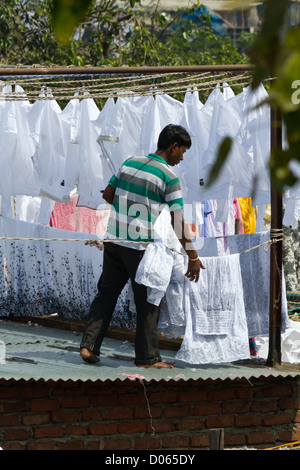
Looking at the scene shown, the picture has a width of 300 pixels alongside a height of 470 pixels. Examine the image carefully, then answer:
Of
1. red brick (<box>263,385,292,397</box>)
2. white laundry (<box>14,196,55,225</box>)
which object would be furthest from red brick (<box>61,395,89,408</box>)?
white laundry (<box>14,196,55,225</box>)

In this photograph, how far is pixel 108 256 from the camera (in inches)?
212

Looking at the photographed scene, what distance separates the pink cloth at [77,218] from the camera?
25.3 ft

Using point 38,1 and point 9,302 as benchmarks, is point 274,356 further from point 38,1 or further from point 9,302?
point 38,1

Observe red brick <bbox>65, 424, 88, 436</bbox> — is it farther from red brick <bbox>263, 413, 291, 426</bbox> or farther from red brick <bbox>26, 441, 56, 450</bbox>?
red brick <bbox>263, 413, 291, 426</bbox>

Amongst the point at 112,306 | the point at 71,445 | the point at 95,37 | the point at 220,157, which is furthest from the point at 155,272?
the point at 95,37

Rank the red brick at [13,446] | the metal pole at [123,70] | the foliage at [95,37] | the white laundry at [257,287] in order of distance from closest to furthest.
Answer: the red brick at [13,446] → the white laundry at [257,287] → the metal pole at [123,70] → the foliage at [95,37]

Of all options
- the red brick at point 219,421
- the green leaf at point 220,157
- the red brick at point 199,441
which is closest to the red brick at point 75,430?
the red brick at point 199,441

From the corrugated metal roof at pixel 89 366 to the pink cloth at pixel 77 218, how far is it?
1657mm

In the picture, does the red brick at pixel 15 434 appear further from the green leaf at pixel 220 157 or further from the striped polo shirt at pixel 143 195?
the green leaf at pixel 220 157

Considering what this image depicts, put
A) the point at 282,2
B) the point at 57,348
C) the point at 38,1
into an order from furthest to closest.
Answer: the point at 38,1
the point at 57,348
the point at 282,2

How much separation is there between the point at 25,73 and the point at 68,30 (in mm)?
4535

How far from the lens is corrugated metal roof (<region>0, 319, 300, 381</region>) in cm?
494

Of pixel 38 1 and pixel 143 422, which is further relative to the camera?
pixel 38 1
